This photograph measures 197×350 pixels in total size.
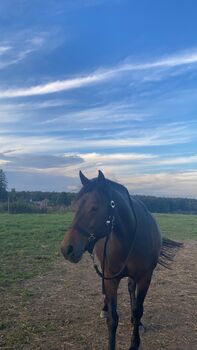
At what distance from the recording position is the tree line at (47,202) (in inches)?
1256

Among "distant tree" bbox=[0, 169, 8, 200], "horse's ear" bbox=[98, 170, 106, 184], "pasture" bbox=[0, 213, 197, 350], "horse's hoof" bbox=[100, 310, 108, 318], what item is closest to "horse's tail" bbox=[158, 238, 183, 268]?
"pasture" bbox=[0, 213, 197, 350]

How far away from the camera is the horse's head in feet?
12.3

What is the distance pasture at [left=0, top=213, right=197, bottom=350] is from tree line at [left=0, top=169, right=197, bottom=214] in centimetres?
1773

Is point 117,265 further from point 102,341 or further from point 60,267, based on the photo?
point 60,267

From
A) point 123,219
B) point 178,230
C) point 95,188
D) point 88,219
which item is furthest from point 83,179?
point 178,230

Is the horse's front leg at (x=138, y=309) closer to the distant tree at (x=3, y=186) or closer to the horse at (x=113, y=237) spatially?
the horse at (x=113, y=237)

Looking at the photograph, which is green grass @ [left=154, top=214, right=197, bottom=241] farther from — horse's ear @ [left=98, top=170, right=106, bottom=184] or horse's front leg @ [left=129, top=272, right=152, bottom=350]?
horse's ear @ [left=98, top=170, right=106, bottom=184]

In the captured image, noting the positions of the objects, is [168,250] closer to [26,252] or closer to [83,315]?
[83,315]

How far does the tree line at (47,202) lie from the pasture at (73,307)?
1773 centimetres

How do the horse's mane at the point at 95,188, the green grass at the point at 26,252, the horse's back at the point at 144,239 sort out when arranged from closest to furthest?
the horse's mane at the point at 95,188
the horse's back at the point at 144,239
the green grass at the point at 26,252

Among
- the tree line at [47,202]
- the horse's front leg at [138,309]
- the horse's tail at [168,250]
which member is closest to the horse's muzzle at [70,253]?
the horse's front leg at [138,309]

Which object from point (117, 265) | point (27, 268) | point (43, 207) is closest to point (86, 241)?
point (117, 265)

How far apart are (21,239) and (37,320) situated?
29.0 ft

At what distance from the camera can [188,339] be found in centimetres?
508
